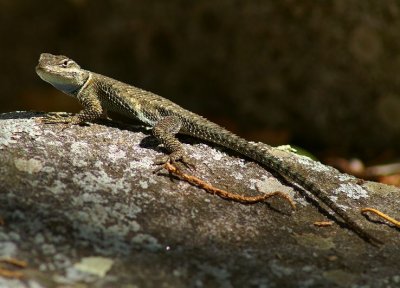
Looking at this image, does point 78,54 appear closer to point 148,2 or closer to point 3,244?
point 148,2

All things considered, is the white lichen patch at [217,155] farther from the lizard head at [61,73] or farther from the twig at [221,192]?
the lizard head at [61,73]

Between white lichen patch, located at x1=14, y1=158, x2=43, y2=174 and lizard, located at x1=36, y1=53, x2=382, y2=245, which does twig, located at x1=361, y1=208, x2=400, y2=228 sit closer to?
lizard, located at x1=36, y1=53, x2=382, y2=245

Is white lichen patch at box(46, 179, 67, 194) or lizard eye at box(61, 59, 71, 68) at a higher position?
lizard eye at box(61, 59, 71, 68)

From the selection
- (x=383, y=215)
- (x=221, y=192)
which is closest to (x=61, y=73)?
(x=221, y=192)

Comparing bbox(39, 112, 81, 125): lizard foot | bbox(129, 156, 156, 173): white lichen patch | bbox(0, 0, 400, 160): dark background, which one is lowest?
bbox(39, 112, 81, 125): lizard foot

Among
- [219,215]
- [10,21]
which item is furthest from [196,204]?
[10,21]

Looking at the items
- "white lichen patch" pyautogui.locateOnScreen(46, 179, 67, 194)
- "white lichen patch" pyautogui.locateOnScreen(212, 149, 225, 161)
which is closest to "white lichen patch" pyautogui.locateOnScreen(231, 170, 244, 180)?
"white lichen patch" pyautogui.locateOnScreen(212, 149, 225, 161)

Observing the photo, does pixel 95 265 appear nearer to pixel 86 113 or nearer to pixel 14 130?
pixel 14 130

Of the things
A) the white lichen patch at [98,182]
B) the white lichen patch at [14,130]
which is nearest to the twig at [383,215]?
the white lichen patch at [98,182]
